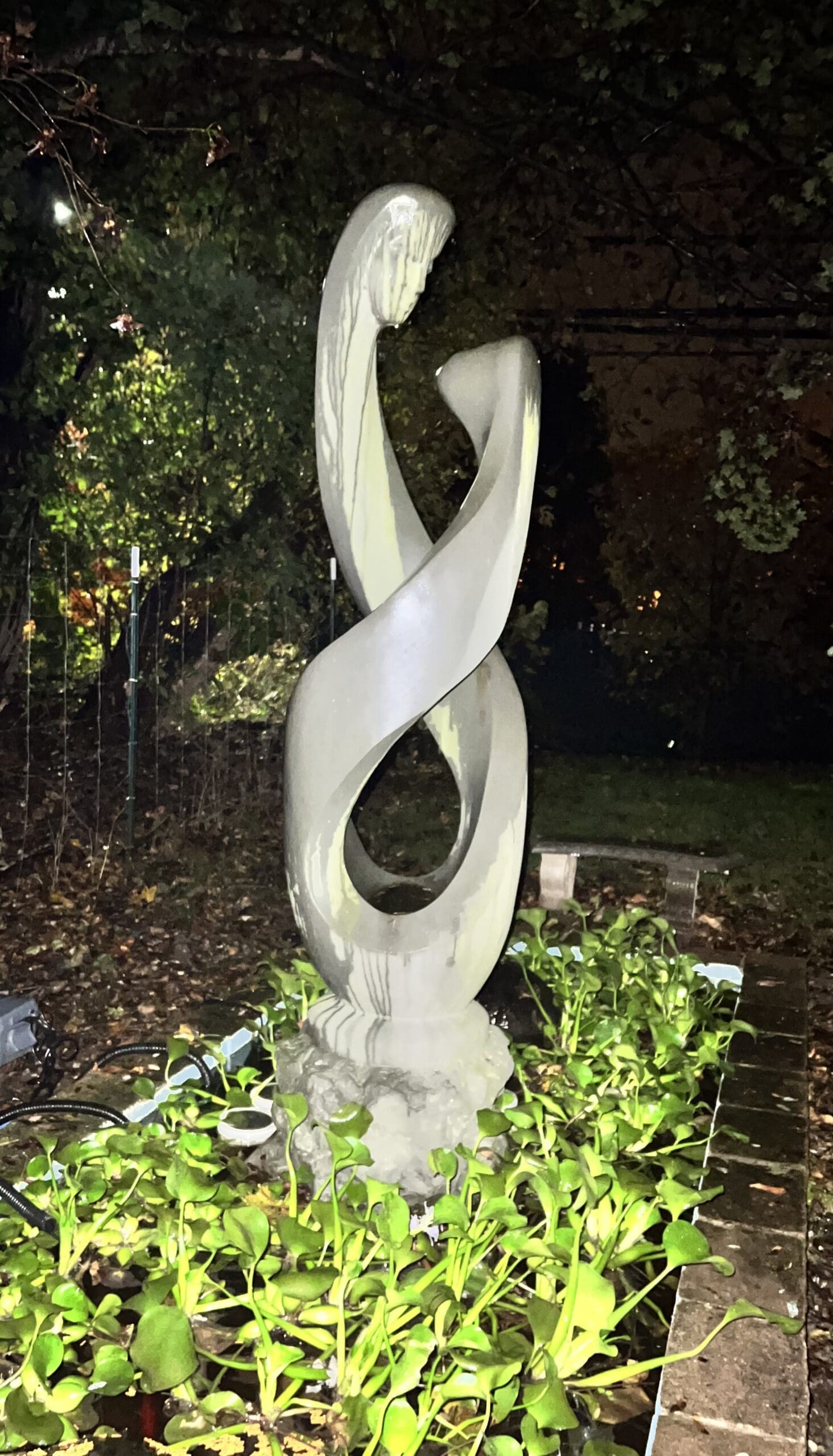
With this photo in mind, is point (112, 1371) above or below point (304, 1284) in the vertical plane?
below

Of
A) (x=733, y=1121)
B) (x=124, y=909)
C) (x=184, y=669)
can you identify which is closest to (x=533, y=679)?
(x=184, y=669)

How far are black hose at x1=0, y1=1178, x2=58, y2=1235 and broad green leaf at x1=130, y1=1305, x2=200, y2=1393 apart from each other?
692 millimetres

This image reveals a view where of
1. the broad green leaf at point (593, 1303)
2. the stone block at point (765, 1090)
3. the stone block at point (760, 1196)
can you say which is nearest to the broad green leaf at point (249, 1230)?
the broad green leaf at point (593, 1303)

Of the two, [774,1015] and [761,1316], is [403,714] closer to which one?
[761,1316]

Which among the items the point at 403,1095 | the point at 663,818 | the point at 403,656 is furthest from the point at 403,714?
the point at 663,818

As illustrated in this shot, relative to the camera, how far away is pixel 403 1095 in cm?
281

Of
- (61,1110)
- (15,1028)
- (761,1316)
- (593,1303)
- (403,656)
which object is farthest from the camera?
(15,1028)

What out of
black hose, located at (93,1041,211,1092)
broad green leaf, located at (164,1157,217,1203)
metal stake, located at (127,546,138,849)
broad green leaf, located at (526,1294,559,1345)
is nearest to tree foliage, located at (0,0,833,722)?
metal stake, located at (127,546,138,849)

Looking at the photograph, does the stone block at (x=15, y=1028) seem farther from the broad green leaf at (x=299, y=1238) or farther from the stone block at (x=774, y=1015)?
the stone block at (x=774, y=1015)

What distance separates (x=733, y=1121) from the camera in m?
3.19

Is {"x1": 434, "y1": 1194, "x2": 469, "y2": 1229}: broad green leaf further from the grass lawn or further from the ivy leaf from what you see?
the grass lawn

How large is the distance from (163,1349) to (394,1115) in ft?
3.13

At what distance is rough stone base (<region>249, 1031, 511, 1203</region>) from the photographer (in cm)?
278

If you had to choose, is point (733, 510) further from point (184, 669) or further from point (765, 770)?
point (765, 770)
